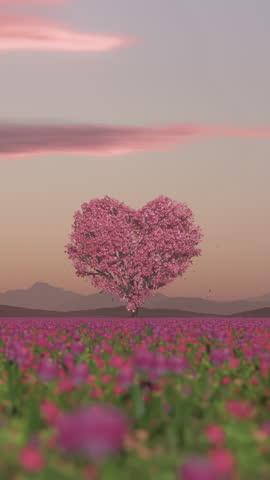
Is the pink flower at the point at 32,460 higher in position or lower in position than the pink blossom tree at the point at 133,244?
lower

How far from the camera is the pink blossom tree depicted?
5012cm

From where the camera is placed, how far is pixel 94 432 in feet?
10.5

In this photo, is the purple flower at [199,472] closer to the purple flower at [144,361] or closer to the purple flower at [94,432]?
the purple flower at [94,432]

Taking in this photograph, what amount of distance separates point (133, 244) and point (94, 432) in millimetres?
47640

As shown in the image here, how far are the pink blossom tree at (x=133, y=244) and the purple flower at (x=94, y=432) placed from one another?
1825 inches

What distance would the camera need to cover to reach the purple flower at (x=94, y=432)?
3189mm

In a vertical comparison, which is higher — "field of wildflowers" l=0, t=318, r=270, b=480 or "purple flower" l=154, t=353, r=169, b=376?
"purple flower" l=154, t=353, r=169, b=376

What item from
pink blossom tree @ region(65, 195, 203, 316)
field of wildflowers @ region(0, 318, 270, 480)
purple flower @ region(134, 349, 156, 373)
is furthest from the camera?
pink blossom tree @ region(65, 195, 203, 316)

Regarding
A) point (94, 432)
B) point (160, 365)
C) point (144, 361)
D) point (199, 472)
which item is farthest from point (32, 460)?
point (160, 365)

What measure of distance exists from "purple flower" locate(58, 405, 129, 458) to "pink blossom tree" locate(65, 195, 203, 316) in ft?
152

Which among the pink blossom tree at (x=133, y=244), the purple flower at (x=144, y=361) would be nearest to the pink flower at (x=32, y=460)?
the purple flower at (x=144, y=361)

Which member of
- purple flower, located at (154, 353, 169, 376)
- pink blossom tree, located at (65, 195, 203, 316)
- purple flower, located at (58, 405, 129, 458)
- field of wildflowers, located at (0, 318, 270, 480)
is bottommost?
field of wildflowers, located at (0, 318, 270, 480)

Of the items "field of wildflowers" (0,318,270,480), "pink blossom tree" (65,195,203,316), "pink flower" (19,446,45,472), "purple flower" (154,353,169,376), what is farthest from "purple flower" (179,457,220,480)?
"pink blossom tree" (65,195,203,316)

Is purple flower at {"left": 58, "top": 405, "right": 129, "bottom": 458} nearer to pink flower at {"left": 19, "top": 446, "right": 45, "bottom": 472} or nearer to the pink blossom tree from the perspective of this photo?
pink flower at {"left": 19, "top": 446, "right": 45, "bottom": 472}
